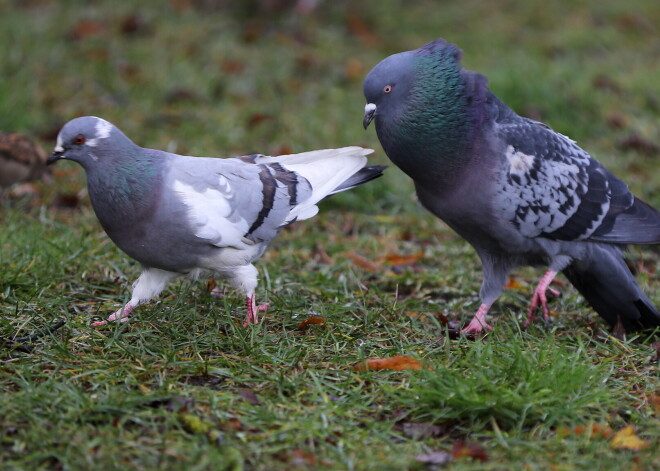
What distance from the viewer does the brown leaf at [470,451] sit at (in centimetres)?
284

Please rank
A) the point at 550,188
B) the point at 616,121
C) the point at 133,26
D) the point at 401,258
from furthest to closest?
the point at 133,26
the point at 616,121
the point at 401,258
the point at 550,188

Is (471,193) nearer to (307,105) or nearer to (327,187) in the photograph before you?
(327,187)

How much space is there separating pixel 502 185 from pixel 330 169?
2.86 feet

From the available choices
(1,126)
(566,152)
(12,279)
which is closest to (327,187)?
(566,152)

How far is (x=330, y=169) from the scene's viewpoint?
4.22 m

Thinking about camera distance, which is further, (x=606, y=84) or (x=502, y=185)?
(x=606, y=84)

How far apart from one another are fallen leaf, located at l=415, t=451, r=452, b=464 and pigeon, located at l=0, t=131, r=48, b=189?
3.57 m

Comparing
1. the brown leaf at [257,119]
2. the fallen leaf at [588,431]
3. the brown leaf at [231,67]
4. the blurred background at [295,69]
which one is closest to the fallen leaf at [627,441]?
the fallen leaf at [588,431]

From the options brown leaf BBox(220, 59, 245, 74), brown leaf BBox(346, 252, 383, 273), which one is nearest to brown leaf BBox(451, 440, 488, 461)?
brown leaf BBox(346, 252, 383, 273)

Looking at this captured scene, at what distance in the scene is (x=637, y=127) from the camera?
7.18 m

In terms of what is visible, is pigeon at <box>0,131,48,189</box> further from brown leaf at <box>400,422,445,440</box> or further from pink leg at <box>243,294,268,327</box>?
brown leaf at <box>400,422,445,440</box>

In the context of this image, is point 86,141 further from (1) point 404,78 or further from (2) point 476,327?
(2) point 476,327

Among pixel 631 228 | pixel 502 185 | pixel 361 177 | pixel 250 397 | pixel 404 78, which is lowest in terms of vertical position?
pixel 250 397

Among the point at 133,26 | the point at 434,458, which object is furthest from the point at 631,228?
the point at 133,26
